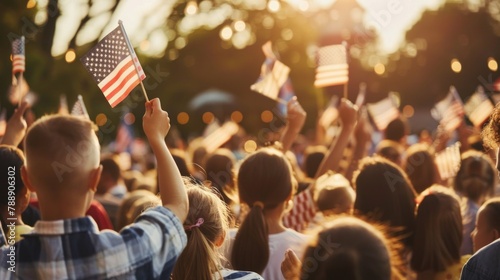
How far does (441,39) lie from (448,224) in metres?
56.8

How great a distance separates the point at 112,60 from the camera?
381 centimetres

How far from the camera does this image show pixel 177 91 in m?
46.1

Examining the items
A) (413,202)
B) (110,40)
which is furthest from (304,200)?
Result: (110,40)

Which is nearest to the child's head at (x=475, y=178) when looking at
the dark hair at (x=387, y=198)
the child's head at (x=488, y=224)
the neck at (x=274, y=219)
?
the dark hair at (x=387, y=198)

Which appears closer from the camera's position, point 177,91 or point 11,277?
point 11,277

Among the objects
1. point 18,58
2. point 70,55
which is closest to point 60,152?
point 18,58

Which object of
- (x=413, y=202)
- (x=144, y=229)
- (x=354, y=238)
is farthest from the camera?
(x=413, y=202)

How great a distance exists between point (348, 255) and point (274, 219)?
2.02 metres

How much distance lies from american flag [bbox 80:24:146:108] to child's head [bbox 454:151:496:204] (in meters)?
3.78

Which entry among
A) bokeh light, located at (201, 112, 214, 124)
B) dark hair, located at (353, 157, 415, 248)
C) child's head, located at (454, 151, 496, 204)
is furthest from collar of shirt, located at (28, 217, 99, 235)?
bokeh light, located at (201, 112, 214, 124)

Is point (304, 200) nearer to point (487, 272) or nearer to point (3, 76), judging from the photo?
point (487, 272)

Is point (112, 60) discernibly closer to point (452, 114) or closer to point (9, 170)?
point (9, 170)

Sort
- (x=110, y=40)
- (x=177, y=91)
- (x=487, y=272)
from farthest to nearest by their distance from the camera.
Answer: (x=177, y=91) < (x=110, y=40) < (x=487, y=272)

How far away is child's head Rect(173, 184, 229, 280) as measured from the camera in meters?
3.59
